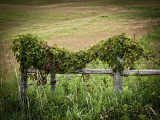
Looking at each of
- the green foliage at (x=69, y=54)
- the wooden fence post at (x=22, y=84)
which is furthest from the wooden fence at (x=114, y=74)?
the green foliage at (x=69, y=54)

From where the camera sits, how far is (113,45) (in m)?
3.59

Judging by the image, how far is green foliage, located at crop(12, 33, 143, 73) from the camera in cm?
362

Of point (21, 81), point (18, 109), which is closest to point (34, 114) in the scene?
point (18, 109)

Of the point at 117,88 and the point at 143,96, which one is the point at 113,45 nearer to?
the point at 117,88

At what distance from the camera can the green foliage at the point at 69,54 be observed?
143 inches

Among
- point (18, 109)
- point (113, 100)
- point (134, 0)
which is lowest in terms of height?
point (18, 109)

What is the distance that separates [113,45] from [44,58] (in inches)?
75.3

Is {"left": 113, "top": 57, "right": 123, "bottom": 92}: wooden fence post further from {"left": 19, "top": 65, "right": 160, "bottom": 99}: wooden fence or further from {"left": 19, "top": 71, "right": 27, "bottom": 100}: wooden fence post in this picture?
{"left": 19, "top": 71, "right": 27, "bottom": 100}: wooden fence post

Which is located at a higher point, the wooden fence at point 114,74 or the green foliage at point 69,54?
the green foliage at point 69,54

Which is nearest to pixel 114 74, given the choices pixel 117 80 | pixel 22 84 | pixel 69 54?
pixel 117 80

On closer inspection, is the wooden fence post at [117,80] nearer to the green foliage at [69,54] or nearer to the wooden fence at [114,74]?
the wooden fence at [114,74]

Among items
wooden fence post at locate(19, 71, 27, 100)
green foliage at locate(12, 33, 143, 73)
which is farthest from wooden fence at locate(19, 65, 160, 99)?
green foliage at locate(12, 33, 143, 73)

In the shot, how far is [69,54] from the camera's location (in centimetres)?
384

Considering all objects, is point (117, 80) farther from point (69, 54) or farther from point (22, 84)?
point (22, 84)
